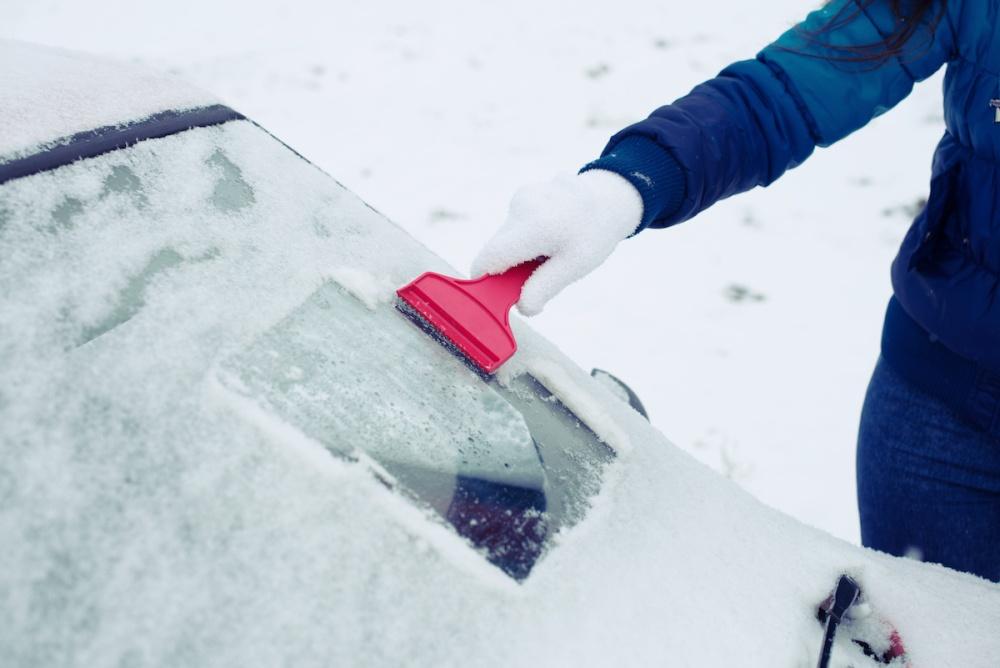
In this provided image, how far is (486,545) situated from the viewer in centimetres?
59

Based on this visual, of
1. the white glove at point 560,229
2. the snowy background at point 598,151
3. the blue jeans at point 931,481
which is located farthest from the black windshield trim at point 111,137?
the snowy background at point 598,151

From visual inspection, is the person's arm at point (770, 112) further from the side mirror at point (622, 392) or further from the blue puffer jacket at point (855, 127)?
the side mirror at point (622, 392)

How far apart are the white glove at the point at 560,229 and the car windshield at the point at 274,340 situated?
14 centimetres

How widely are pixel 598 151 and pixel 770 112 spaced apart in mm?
Answer: 1729

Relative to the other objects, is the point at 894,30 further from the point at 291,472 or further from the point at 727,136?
the point at 291,472

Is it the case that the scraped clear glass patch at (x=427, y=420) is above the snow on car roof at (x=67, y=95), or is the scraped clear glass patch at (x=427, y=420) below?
below

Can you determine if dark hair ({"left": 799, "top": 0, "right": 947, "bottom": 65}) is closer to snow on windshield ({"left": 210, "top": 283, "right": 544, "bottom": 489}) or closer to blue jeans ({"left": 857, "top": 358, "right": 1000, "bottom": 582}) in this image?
blue jeans ({"left": 857, "top": 358, "right": 1000, "bottom": 582})

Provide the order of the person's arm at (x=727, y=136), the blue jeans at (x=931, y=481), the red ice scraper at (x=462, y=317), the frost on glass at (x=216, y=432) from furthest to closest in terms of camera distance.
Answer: the blue jeans at (x=931, y=481) < the person's arm at (x=727, y=136) < the red ice scraper at (x=462, y=317) < the frost on glass at (x=216, y=432)

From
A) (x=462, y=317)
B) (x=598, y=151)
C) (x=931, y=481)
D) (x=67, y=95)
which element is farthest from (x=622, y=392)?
(x=598, y=151)

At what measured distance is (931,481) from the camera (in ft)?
3.67

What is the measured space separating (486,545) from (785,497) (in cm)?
140

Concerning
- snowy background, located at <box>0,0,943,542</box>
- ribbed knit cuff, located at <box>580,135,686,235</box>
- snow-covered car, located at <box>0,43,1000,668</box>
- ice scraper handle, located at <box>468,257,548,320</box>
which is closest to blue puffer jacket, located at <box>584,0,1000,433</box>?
ribbed knit cuff, located at <box>580,135,686,235</box>

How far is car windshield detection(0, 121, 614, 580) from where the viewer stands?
0.59 meters

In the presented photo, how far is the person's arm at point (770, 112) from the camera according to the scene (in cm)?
92
